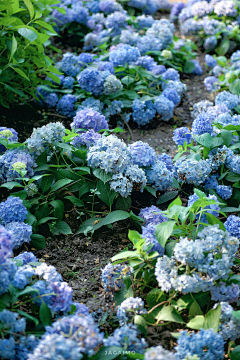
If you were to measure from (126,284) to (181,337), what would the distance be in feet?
1.31

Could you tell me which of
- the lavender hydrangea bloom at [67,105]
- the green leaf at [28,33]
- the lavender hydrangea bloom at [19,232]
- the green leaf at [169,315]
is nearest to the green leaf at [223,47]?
the lavender hydrangea bloom at [67,105]

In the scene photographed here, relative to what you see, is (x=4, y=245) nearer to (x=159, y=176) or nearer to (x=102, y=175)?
(x=102, y=175)

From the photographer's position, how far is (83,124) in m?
2.63

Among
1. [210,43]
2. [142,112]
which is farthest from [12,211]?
[210,43]

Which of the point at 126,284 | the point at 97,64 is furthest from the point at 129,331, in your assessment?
the point at 97,64

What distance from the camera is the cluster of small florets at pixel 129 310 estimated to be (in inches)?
65.9

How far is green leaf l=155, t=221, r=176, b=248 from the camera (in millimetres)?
1768

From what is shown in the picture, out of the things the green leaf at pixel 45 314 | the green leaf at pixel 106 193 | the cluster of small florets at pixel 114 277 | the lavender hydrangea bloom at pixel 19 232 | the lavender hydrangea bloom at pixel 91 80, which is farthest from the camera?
the lavender hydrangea bloom at pixel 91 80

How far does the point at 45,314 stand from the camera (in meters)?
1.56

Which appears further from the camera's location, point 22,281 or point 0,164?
point 0,164

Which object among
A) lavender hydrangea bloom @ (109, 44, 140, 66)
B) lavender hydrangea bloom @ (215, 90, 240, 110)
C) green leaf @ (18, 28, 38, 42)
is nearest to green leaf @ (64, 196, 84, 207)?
green leaf @ (18, 28, 38, 42)

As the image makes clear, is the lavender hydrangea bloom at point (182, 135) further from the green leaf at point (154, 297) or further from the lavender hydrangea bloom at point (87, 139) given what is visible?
the green leaf at point (154, 297)

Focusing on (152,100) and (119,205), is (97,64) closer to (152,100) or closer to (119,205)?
(152,100)

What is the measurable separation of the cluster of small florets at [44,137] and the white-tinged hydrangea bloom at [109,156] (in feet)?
0.84
